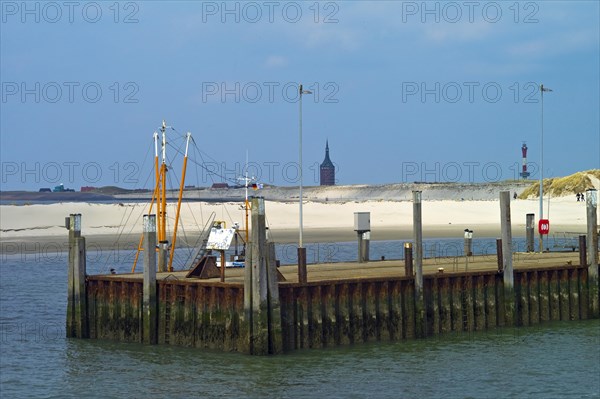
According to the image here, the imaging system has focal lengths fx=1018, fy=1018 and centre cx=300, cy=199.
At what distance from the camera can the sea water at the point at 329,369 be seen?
28594 mm

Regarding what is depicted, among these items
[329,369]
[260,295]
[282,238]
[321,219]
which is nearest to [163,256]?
[260,295]

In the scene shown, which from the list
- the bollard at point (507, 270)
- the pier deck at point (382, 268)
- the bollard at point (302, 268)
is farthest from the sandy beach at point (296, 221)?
the bollard at point (302, 268)

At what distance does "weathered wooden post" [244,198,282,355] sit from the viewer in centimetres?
3003

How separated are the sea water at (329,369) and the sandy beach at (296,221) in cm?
4864

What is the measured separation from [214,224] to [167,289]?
4428 mm

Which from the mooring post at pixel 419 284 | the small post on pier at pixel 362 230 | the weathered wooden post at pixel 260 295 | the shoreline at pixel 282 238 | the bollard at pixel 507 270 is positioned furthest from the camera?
the shoreline at pixel 282 238

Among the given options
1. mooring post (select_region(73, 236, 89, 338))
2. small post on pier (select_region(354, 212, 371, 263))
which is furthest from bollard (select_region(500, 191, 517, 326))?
mooring post (select_region(73, 236, 89, 338))

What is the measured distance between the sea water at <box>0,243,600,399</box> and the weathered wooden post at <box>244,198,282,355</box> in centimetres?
51

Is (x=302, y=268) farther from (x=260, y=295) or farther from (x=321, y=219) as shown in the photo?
(x=321, y=219)

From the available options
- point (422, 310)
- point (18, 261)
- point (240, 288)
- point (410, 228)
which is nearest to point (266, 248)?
point (240, 288)

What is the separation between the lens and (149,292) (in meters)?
33.4

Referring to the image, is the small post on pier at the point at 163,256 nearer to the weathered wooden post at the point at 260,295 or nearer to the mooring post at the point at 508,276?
the weathered wooden post at the point at 260,295

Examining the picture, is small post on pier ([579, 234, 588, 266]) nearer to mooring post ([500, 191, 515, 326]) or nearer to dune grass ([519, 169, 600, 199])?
mooring post ([500, 191, 515, 326])

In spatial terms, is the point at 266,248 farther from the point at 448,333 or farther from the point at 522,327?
the point at 522,327
